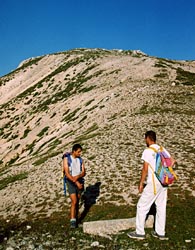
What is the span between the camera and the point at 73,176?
13461 mm

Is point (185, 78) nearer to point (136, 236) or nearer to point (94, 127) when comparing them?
point (94, 127)

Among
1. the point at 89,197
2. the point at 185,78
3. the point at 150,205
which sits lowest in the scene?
the point at 89,197

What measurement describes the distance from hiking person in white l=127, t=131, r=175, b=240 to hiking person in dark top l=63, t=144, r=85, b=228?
2.79 meters

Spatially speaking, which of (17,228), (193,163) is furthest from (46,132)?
(17,228)

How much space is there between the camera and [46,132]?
1831 inches

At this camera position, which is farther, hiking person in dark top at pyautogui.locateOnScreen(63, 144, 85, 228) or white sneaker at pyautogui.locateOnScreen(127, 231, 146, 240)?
hiking person in dark top at pyautogui.locateOnScreen(63, 144, 85, 228)

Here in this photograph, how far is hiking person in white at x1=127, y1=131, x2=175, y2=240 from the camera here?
11.4 m

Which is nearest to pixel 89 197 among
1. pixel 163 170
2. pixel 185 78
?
pixel 163 170

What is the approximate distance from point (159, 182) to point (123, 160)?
441 inches

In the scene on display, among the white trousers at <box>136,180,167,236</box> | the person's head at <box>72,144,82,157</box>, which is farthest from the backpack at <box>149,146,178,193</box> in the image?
the person's head at <box>72,144,82,157</box>

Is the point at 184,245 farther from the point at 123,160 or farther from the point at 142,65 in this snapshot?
the point at 142,65

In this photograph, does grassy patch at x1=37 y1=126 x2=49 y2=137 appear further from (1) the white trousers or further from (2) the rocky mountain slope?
(1) the white trousers

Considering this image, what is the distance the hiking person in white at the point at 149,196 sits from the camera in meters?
11.4

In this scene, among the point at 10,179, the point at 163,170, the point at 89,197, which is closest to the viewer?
the point at 163,170
